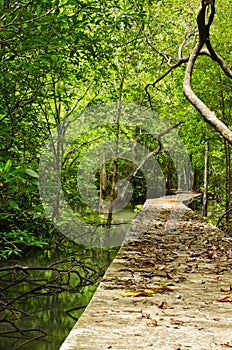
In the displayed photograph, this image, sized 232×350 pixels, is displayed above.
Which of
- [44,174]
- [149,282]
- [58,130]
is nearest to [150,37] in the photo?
[58,130]

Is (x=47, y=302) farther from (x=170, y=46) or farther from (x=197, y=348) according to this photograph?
(x=170, y=46)

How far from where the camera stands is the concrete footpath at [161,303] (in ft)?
8.02

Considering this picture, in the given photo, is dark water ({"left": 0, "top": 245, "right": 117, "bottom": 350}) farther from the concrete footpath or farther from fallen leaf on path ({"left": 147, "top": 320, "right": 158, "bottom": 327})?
fallen leaf on path ({"left": 147, "top": 320, "right": 158, "bottom": 327})

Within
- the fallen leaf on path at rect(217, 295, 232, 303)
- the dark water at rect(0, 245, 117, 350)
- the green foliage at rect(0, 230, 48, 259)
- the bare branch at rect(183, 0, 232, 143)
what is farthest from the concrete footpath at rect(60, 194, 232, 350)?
the bare branch at rect(183, 0, 232, 143)

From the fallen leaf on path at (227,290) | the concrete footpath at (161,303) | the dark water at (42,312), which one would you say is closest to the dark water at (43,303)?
the dark water at (42,312)

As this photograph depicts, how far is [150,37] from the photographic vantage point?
12.3 m

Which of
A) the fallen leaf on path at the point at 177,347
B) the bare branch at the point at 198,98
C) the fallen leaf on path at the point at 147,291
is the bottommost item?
the fallen leaf on path at the point at 147,291

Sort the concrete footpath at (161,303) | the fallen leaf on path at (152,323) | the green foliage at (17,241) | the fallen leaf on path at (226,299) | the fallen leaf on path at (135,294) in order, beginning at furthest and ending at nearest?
the green foliage at (17,241)
the fallen leaf on path at (135,294)
the fallen leaf on path at (226,299)
the fallen leaf on path at (152,323)
the concrete footpath at (161,303)

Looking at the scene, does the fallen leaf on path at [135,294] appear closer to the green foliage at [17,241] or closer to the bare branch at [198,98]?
the green foliage at [17,241]

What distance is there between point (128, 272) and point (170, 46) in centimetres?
973

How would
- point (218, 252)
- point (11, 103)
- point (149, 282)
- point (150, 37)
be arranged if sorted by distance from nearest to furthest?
point (149, 282) < point (11, 103) < point (218, 252) < point (150, 37)

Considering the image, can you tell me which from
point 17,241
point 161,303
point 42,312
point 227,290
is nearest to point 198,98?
point 17,241

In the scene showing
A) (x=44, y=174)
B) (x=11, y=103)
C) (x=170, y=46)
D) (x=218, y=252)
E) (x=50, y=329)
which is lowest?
(x=50, y=329)

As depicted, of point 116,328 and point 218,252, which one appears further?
point 218,252
